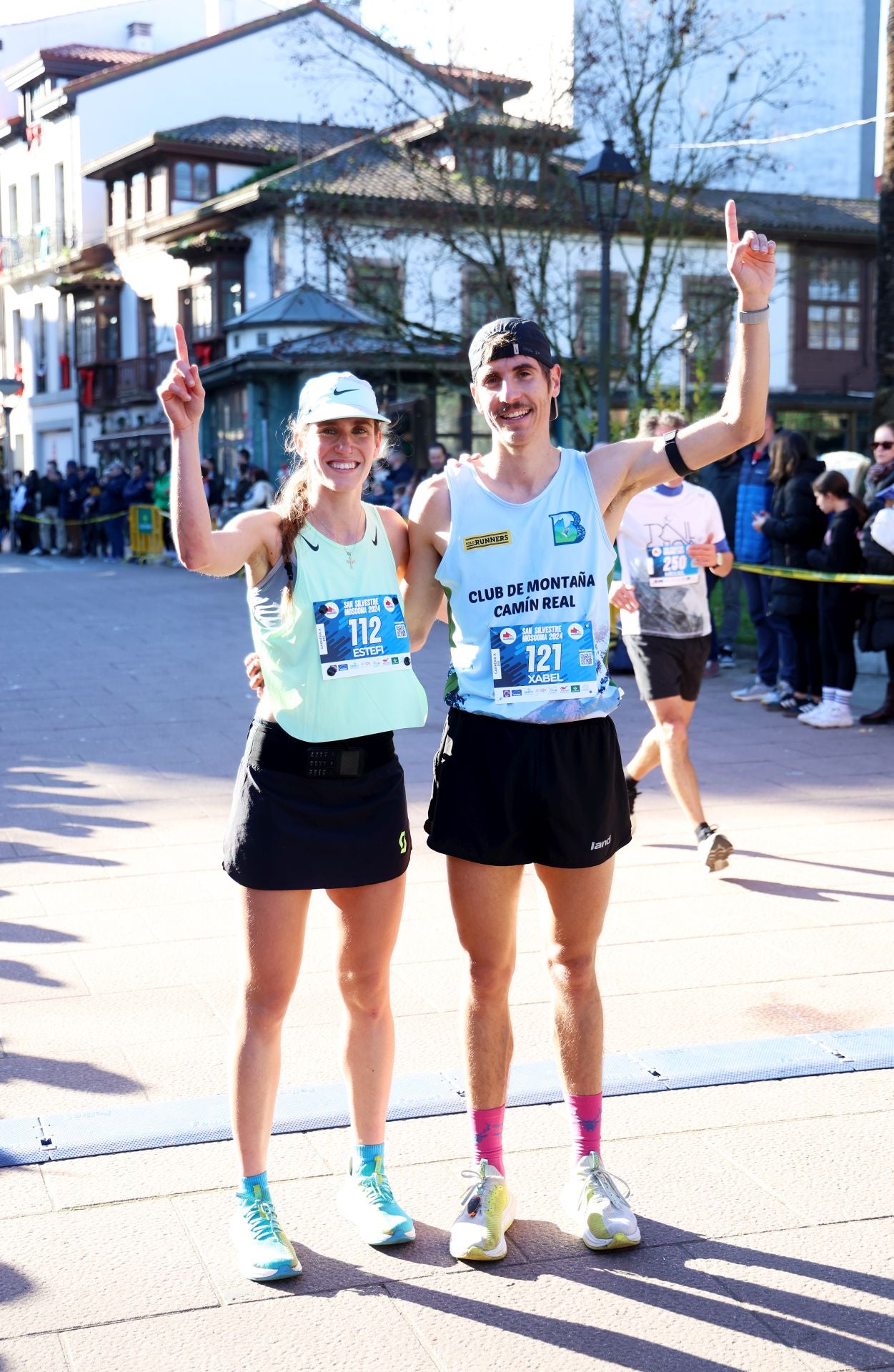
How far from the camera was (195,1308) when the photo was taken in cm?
308

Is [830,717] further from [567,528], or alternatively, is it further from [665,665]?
[567,528]

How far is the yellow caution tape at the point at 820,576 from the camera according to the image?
10.4 metres

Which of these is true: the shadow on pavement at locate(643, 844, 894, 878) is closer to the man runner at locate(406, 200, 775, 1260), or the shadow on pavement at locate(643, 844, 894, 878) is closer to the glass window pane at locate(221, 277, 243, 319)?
the man runner at locate(406, 200, 775, 1260)

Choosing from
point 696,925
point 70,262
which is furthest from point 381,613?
point 70,262

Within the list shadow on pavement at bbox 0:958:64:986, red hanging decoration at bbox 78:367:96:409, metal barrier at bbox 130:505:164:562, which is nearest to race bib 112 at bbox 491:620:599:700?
shadow on pavement at bbox 0:958:64:986

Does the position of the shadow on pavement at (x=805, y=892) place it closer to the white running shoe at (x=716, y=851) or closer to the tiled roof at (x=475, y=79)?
the white running shoe at (x=716, y=851)

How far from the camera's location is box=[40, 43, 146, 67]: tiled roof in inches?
1870

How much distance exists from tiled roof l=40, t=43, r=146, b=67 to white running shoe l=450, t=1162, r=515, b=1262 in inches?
1874

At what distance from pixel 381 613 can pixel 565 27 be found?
56.7 ft

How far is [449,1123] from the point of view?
3.99 meters

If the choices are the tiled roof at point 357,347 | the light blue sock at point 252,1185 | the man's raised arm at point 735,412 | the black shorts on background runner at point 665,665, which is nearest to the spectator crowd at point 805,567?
the black shorts on background runner at point 665,665

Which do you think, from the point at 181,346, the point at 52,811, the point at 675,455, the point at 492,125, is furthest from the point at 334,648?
the point at 492,125

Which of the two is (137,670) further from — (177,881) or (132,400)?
(132,400)

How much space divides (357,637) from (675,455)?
811mm
